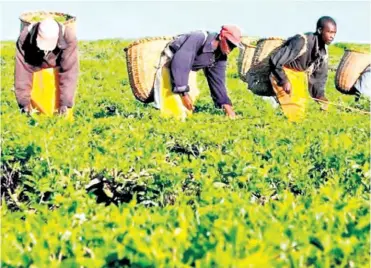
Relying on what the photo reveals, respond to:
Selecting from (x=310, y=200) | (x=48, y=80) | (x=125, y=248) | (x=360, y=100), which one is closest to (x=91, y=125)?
(x=48, y=80)

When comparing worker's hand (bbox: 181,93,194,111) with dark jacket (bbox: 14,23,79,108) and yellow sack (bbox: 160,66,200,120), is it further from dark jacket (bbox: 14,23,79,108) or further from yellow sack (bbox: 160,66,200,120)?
dark jacket (bbox: 14,23,79,108)

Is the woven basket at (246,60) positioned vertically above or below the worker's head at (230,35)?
below

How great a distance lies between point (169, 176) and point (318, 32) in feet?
13.6

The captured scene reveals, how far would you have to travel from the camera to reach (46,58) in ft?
24.2

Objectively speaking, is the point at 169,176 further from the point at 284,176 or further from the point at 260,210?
the point at 260,210

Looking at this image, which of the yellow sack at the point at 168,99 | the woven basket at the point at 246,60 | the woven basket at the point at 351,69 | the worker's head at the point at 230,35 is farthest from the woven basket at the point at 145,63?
the woven basket at the point at 351,69

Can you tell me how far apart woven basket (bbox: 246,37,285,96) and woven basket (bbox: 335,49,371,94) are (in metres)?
4.12

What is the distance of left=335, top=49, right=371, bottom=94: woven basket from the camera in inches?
519

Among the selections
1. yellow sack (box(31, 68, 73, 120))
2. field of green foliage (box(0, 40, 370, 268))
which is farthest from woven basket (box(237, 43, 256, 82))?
yellow sack (box(31, 68, 73, 120))

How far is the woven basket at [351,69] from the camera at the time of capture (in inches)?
519

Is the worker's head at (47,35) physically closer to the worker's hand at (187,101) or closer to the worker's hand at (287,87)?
the worker's hand at (187,101)

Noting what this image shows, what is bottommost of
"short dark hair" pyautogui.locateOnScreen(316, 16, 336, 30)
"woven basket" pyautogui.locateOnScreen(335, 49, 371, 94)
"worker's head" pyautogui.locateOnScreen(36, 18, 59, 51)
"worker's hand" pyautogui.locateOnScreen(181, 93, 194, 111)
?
"woven basket" pyautogui.locateOnScreen(335, 49, 371, 94)

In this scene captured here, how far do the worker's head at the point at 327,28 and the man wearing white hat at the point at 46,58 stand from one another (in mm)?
2645

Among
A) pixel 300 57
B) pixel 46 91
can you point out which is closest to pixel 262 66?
pixel 300 57
